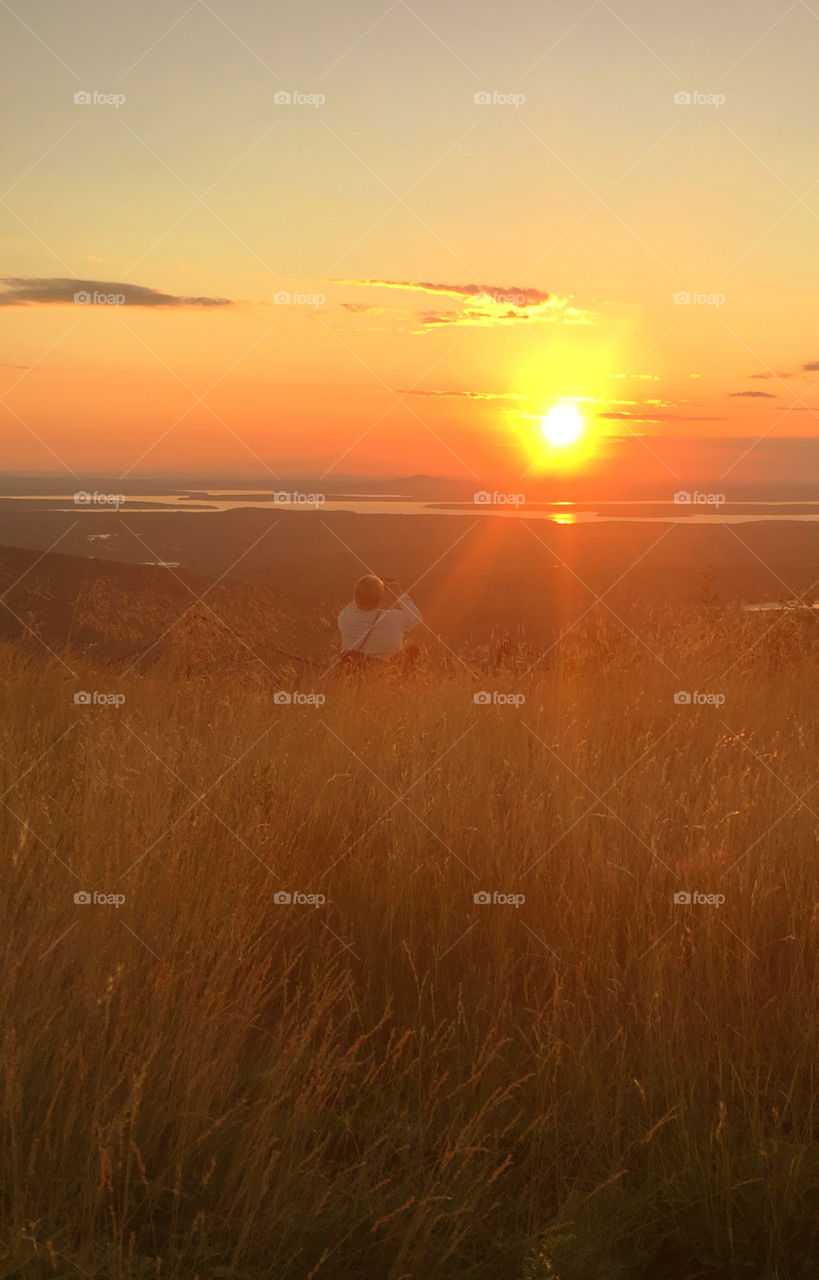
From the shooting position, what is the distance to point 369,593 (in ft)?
33.2

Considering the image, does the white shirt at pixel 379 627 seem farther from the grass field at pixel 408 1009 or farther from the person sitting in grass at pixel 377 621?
the grass field at pixel 408 1009

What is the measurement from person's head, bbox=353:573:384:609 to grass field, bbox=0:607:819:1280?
4232mm

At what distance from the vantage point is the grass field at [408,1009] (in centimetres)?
251

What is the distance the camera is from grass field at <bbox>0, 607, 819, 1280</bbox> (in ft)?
8.22

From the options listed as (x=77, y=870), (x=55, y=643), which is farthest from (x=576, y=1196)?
(x=55, y=643)

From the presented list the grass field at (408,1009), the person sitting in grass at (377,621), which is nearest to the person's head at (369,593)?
the person sitting in grass at (377,621)

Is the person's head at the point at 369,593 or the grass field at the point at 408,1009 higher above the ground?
the person's head at the point at 369,593

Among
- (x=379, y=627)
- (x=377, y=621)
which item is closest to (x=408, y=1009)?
(x=377, y=621)

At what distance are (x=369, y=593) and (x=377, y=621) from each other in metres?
0.32

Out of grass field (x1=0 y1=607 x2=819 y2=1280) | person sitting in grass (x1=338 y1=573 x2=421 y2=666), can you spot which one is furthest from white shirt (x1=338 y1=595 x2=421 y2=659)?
grass field (x1=0 y1=607 x2=819 y2=1280)

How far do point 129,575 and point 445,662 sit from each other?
14.8m

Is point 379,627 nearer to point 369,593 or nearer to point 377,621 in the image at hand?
point 377,621

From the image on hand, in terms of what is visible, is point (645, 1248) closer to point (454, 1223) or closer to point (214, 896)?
point (454, 1223)

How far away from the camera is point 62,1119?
2637 mm
